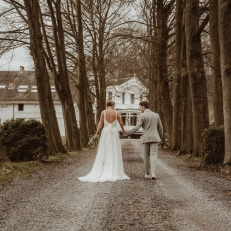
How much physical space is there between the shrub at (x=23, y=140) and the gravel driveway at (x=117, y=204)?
4.26 meters

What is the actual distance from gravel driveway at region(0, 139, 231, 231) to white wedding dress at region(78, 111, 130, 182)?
0.50m

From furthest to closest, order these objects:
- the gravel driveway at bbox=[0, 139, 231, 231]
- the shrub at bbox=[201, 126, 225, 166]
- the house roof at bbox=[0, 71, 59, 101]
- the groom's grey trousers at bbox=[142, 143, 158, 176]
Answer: the house roof at bbox=[0, 71, 59, 101]
the shrub at bbox=[201, 126, 225, 166]
the groom's grey trousers at bbox=[142, 143, 158, 176]
the gravel driveway at bbox=[0, 139, 231, 231]

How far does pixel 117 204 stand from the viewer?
787 centimetres

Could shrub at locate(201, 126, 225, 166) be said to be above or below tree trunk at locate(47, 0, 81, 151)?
below

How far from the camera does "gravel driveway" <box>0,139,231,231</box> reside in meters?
6.32

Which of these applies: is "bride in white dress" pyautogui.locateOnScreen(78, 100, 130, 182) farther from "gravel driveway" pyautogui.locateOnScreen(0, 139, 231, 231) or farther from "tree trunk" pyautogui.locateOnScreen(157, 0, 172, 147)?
"tree trunk" pyautogui.locateOnScreen(157, 0, 172, 147)

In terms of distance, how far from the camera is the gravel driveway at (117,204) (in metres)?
6.32

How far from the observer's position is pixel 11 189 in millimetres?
9797

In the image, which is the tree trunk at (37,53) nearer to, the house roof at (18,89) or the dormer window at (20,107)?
the house roof at (18,89)

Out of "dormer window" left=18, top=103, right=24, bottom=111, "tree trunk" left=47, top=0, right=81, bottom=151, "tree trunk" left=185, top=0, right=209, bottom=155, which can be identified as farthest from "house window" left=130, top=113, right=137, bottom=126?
"tree trunk" left=185, top=0, right=209, bottom=155

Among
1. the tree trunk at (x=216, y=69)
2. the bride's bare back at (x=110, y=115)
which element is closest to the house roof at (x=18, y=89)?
the tree trunk at (x=216, y=69)

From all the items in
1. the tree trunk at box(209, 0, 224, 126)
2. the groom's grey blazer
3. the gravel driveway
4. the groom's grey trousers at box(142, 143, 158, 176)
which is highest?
the tree trunk at box(209, 0, 224, 126)

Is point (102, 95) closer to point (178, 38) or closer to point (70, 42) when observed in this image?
point (70, 42)

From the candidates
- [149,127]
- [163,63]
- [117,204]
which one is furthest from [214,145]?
[163,63]
